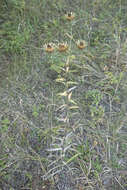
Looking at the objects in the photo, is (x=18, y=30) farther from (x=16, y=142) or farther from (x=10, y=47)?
(x=16, y=142)

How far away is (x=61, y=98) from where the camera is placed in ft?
5.56

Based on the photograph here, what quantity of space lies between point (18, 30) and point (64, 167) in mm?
1126

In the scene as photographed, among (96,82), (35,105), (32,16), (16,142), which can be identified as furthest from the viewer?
(32,16)

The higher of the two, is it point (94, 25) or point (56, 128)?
point (94, 25)

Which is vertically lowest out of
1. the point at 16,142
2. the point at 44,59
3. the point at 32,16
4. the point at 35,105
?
the point at 16,142

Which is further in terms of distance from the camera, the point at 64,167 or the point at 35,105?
the point at 35,105

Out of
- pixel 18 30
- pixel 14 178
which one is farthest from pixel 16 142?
pixel 18 30

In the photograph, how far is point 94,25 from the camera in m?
2.26

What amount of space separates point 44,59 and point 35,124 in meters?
0.60

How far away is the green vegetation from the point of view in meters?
1.38

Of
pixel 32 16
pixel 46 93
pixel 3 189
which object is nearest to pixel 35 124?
pixel 46 93

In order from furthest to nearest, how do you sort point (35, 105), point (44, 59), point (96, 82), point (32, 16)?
point (32, 16) < point (44, 59) < point (96, 82) < point (35, 105)

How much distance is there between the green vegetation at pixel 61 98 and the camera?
1.38 meters

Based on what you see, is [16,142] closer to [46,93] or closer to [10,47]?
[46,93]
